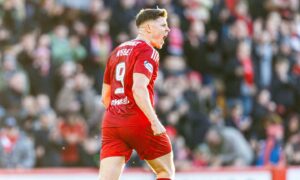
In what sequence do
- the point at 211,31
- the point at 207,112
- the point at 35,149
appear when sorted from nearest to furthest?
the point at 35,149, the point at 207,112, the point at 211,31

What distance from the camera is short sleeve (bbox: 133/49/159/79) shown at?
8.21 meters

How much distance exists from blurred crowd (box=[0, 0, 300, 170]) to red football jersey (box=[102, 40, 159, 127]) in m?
5.37

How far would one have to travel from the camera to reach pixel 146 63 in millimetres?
8250

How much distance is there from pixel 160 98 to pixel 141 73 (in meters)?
7.24

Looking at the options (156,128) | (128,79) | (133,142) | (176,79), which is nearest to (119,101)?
(128,79)

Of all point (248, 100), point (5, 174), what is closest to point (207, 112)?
point (248, 100)

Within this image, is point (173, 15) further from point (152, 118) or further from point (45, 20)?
point (152, 118)

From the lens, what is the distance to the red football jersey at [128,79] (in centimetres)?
831

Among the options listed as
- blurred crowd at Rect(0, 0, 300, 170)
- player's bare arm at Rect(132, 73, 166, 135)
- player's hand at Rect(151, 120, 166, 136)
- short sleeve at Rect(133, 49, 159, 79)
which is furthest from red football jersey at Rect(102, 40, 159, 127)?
blurred crowd at Rect(0, 0, 300, 170)

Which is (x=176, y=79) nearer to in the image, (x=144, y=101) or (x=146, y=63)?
(x=146, y=63)

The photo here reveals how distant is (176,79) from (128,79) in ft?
25.2

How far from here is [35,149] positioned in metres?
14.0

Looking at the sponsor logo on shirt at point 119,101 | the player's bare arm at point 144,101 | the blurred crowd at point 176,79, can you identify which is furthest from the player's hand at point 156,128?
the blurred crowd at point 176,79

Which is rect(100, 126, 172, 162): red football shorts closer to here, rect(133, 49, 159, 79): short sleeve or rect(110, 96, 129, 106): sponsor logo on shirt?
rect(110, 96, 129, 106): sponsor logo on shirt
